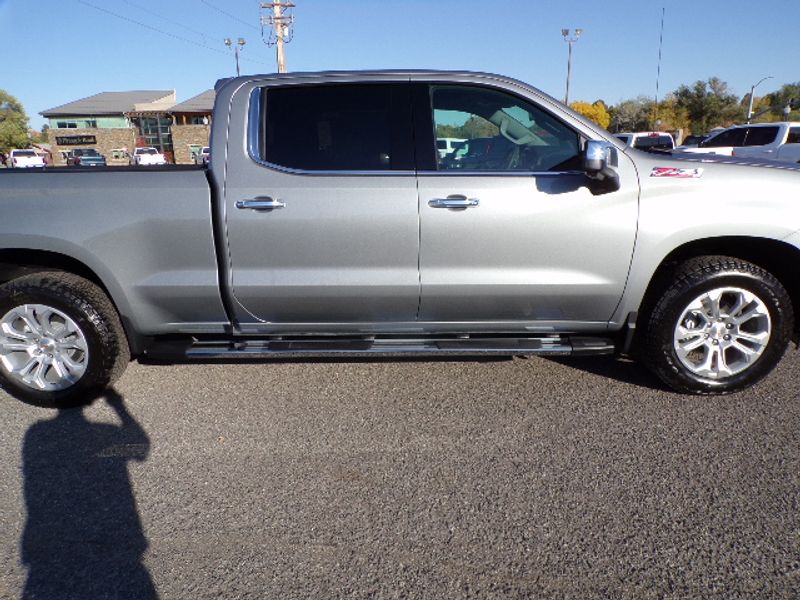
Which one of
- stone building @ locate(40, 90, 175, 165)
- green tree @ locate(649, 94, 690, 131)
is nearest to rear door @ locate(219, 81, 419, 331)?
stone building @ locate(40, 90, 175, 165)

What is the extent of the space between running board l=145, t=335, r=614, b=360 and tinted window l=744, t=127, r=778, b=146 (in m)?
16.3

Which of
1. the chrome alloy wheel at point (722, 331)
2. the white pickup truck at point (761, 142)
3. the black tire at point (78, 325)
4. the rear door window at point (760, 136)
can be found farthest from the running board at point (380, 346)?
the rear door window at point (760, 136)

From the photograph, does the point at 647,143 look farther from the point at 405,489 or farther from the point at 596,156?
the point at 405,489

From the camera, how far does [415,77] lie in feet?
11.0

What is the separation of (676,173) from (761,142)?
16.2 m

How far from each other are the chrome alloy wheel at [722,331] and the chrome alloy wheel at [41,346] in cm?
360

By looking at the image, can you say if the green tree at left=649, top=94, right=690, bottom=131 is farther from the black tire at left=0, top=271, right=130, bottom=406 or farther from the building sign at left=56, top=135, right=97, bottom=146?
the black tire at left=0, top=271, right=130, bottom=406

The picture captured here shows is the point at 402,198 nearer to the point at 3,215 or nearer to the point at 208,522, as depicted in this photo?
the point at 208,522

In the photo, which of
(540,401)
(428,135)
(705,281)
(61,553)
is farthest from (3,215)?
(705,281)

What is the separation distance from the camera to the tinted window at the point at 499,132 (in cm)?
332

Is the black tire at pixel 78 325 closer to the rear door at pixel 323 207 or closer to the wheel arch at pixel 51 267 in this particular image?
the wheel arch at pixel 51 267

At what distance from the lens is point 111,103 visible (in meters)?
64.7

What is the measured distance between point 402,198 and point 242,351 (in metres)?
1.29

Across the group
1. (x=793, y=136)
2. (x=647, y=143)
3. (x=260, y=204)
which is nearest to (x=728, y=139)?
(x=793, y=136)
